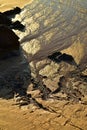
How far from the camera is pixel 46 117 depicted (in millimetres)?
5125

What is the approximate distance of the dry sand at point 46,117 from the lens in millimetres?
4848

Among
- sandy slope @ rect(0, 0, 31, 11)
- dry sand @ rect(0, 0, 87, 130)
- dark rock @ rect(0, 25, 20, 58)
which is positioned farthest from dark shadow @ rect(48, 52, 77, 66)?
sandy slope @ rect(0, 0, 31, 11)

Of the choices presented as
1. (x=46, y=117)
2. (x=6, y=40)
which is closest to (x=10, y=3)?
(x=6, y=40)

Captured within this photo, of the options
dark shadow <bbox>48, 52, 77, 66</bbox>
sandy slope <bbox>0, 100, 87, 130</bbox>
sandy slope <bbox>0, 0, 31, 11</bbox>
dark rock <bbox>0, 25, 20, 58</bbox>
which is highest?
sandy slope <bbox>0, 0, 31, 11</bbox>

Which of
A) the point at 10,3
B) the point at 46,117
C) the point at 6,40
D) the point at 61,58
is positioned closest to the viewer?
the point at 46,117

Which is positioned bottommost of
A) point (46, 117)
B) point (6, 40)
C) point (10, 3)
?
point (46, 117)

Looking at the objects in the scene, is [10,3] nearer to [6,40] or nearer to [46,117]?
[6,40]

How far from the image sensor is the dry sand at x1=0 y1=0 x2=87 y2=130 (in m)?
4.85

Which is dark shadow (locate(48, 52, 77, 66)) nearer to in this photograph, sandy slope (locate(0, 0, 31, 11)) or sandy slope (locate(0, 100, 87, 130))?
sandy slope (locate(0, 100, 87, 130))

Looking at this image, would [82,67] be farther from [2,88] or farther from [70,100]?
[2,88]

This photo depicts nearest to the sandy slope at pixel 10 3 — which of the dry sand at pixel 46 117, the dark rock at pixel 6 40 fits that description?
the dark rock at pixel 6 40

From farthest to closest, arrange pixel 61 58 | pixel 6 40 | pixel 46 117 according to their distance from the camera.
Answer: pixel 6 40 → pixel 61 58 → pixel 46 117

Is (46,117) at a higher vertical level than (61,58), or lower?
lower

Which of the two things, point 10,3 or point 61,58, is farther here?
point 10,3
